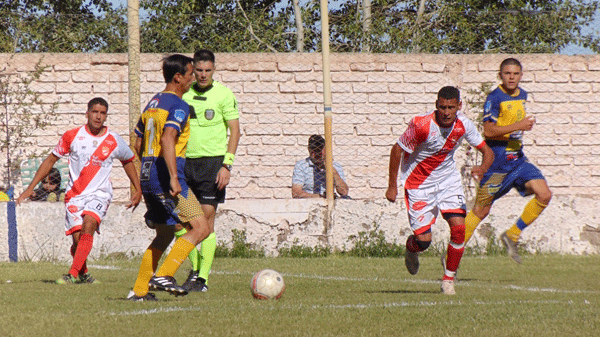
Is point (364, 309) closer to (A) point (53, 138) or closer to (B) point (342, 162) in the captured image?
(B) point (342, 162)

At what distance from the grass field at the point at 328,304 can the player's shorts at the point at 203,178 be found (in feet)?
2.66

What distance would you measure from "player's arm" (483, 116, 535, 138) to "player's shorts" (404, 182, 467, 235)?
122cm

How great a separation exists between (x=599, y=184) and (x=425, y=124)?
6.04m

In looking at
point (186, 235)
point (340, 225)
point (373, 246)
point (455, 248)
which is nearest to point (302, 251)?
point (340, 225)

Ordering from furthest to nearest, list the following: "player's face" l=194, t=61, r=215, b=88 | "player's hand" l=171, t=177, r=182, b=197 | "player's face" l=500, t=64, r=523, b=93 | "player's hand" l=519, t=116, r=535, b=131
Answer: "player's face" l=500, t=64, r=523, b=93
"player's hand" l=519, t=116, r=535, b=131
"player's face" l=194, t=61, r=215, b=88
"player's hand" l=171, t=177, r=182, b=197

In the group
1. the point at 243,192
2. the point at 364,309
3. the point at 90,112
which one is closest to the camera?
the point at 364,309

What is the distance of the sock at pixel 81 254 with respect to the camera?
771 cm

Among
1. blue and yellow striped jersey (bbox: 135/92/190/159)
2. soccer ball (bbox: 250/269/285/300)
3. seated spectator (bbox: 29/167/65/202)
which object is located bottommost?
soccer ball (bbox: 250/269/285/300)

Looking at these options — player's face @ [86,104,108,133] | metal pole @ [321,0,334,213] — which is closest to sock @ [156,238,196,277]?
player's face @ [86,104,108,133]

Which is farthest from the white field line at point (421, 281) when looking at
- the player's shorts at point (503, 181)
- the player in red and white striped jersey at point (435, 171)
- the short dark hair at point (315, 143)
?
the short dark hair at point (315, 143)

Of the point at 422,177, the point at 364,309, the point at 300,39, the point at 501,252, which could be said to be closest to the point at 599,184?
the point at 501,252

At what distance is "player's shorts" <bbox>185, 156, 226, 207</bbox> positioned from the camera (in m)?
7.31

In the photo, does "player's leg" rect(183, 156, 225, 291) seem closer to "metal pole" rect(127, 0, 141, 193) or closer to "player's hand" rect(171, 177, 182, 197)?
"player's hand" rect(171, 177, 182, 197)

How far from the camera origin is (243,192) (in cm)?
1170
